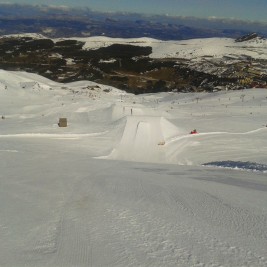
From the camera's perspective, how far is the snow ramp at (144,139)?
18.7m

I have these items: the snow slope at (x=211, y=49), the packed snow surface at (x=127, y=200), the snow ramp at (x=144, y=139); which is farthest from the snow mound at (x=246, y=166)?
the snow slope at (x=211, y=49)

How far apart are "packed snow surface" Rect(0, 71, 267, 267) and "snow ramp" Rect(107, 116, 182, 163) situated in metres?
0.06

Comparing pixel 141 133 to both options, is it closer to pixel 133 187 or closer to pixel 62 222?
pixel 133 187

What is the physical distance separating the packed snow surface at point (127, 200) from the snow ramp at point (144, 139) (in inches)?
2.2

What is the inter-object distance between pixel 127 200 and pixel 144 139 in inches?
523

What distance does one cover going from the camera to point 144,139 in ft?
70.0

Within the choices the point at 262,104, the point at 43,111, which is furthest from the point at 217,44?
the point at 43,111

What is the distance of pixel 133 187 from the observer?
9414mm

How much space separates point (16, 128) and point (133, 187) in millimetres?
13763

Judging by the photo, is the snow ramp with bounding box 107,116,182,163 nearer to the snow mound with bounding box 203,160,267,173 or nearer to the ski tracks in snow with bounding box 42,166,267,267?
the snow mound with bounding box 203,160,267,173

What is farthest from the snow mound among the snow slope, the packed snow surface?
the snow slope

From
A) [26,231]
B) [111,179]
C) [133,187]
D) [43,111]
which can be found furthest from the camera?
[43,111]

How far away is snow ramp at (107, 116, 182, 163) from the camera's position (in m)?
18.7

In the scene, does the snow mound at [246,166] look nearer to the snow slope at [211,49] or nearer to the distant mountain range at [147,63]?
the distant mountain range at [147,63]
